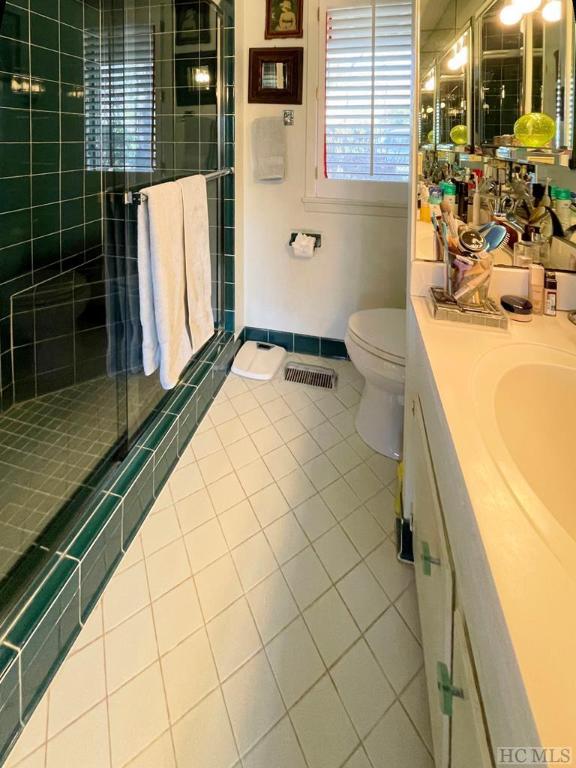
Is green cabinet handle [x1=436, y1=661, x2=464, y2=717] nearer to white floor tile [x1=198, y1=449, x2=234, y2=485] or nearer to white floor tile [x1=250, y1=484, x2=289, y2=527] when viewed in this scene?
white floor tile [x1=250, y1=484, x2=289, y2=527]

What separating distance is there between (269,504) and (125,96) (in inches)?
65.4

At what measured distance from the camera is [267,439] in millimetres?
2104

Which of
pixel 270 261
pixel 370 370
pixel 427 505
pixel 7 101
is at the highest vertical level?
pixel 7 101

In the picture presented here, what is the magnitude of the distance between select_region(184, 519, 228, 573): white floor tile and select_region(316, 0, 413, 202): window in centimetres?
180

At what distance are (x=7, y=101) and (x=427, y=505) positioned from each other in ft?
7.02

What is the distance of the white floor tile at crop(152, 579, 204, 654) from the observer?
48.6 inches

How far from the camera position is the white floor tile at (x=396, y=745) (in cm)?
99

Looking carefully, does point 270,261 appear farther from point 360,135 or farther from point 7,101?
point 7,101

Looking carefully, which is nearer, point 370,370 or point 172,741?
point 172,741

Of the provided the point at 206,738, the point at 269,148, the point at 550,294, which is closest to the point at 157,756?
the point at 206,738

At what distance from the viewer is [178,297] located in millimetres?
1820

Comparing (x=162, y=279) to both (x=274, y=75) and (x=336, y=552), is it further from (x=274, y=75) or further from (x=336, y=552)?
(x=274, y=75)

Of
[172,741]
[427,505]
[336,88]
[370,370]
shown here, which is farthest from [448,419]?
[336,88]

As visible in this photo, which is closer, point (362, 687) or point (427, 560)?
point (427, 560)
